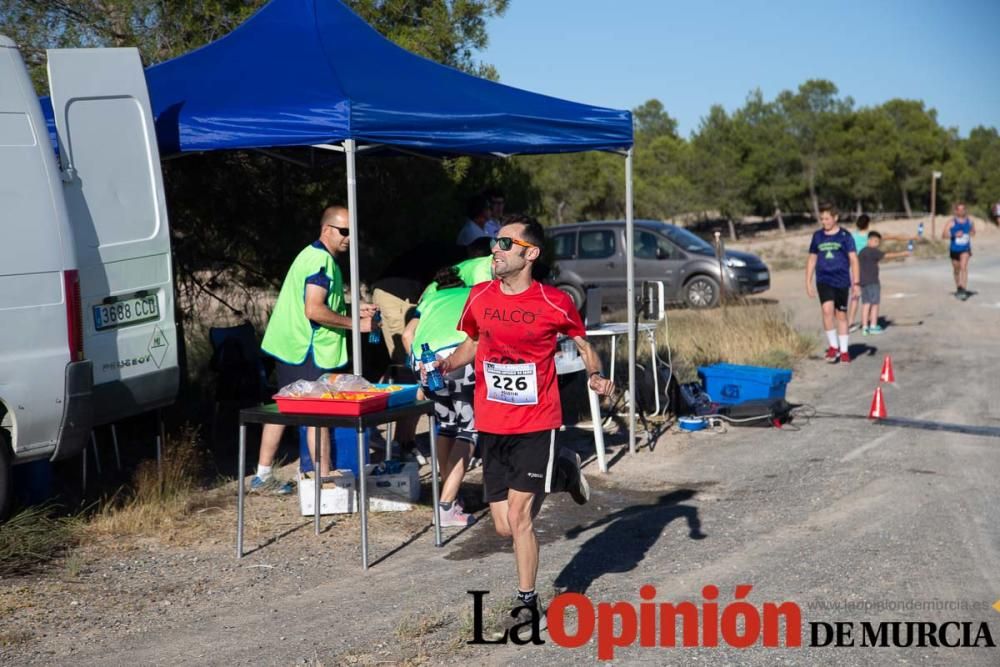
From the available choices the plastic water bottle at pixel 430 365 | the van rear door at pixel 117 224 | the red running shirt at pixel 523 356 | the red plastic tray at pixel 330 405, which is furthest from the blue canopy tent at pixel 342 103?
the red running shirt at pixel 523 356

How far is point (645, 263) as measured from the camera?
21.6 m

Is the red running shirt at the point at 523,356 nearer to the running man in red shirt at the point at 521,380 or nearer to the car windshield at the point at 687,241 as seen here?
the running man in red shirt at the point at 521,380

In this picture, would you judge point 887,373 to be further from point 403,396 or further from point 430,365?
point 403,396

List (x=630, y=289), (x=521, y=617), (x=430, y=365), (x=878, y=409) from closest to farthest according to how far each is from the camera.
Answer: (x=521, y=617) < (x=430, y=365) < (x=630, y=289) < (x=878, y=409)

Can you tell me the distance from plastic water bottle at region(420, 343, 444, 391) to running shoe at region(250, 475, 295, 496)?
1.51m

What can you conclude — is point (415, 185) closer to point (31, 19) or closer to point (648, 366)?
point (648, 366)

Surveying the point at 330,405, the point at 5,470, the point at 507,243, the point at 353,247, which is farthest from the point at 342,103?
the point at 5,470

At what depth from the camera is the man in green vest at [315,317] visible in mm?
7520

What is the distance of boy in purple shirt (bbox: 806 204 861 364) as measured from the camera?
1368 cm

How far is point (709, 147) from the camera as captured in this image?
57.3 m

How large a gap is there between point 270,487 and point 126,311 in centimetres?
166

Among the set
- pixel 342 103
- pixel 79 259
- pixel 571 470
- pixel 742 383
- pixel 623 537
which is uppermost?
pixel 342 103

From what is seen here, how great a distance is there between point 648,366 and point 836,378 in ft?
11.4

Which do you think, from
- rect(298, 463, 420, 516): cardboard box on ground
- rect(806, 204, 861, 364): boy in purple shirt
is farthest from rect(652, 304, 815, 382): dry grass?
rect(298, 463, 420, 516): cardboard box on ground
